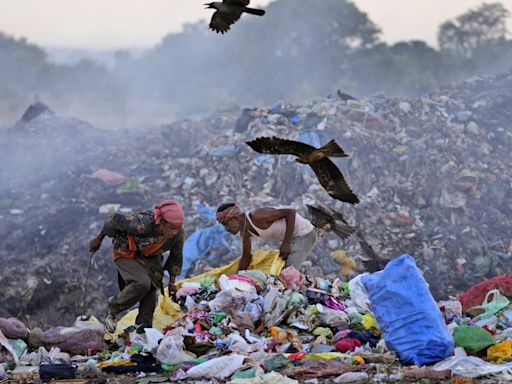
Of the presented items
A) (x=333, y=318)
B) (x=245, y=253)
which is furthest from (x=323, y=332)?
(x=245, y=253)

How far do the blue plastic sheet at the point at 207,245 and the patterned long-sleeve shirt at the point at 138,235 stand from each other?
370cm

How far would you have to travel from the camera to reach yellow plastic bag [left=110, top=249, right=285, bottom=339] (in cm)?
625

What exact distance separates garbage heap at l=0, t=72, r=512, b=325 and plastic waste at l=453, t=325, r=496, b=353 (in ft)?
15.1

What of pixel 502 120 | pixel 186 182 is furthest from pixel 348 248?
pixel 502 120

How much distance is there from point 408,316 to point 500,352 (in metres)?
0.57

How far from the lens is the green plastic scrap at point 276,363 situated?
4570 mm

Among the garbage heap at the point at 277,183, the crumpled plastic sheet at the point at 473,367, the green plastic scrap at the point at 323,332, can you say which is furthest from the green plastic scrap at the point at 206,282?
the garbage heap at the point at 277,183

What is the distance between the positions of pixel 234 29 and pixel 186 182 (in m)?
23.1

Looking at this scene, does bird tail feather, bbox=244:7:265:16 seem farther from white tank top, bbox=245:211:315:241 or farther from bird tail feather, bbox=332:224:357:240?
bird tail feather, bbox=332:224:357:240

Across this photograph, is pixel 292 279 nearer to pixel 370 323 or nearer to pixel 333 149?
pixel 370 323

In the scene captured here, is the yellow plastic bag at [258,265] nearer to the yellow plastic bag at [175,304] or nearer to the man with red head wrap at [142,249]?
the yellow plastic bag at [175,304]

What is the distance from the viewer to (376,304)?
16.6 ft

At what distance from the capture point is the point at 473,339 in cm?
475

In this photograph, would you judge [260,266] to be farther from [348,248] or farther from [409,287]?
[348,248]
